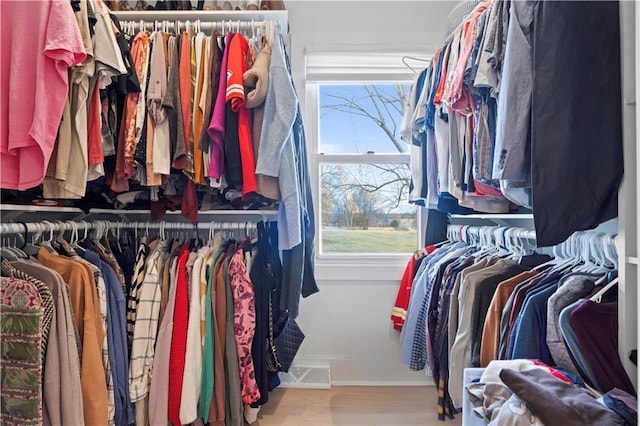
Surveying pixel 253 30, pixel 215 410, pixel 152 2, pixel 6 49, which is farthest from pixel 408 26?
pixel 215 410

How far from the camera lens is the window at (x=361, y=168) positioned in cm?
240

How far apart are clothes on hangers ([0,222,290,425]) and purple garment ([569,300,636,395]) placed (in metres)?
1.05

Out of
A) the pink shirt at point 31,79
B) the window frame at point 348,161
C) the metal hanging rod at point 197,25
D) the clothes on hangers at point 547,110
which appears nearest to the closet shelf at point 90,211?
the pink shirt at point 31,79

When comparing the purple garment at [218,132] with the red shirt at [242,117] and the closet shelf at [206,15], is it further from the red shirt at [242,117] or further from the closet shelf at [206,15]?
the closet shelf at [206,15]

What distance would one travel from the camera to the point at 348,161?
7.86 ft

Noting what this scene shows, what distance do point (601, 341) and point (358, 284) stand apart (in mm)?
1423

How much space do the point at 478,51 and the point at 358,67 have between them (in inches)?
48.3

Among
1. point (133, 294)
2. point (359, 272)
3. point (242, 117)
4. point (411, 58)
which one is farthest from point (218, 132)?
point (411, 58)

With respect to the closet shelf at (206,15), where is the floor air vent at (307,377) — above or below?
below

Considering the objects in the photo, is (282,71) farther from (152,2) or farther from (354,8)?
(152,2)

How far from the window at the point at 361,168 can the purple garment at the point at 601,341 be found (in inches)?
56.9

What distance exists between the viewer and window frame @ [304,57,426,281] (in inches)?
90.3

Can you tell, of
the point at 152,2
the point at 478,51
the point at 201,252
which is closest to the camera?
the point at 478,51

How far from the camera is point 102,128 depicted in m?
1.38
